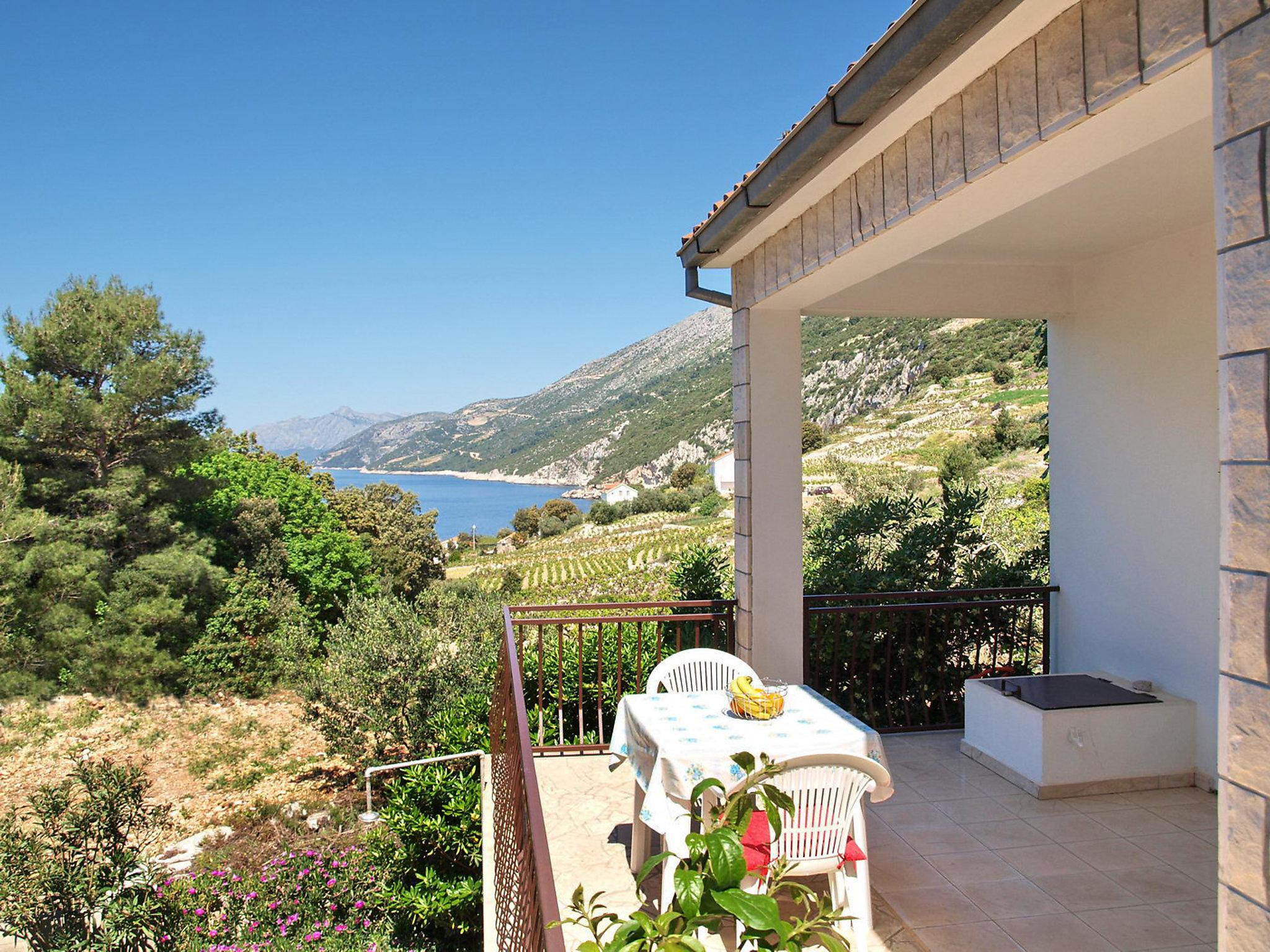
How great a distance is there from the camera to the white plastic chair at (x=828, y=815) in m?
2.36

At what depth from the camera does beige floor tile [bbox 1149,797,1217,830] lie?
3445 millimetres

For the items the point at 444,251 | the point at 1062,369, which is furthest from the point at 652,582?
the point at 444,251

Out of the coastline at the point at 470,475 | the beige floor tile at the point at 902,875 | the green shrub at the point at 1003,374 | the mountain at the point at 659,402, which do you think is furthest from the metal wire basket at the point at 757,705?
the coastline at the point at 470,475

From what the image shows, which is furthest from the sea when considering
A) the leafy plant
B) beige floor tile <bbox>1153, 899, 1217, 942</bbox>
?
the leafy plant

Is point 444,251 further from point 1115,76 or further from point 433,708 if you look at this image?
point 1115,76

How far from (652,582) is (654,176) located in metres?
22.4

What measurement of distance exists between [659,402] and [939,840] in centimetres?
8083

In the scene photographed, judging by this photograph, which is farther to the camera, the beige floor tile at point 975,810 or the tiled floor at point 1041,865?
the beige floor tile at point 975,810

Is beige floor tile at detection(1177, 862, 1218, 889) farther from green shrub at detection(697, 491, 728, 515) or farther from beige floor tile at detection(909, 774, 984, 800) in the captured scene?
green shrub at detection(697, 491, 728, 515)

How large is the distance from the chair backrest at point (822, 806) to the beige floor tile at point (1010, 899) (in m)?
0.84

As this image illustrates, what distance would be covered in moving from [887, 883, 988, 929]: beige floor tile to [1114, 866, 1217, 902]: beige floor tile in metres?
0.64

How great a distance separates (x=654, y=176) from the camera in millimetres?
39219

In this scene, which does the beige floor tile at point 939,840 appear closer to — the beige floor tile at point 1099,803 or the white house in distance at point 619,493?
the beige floor tile at point 1099,803

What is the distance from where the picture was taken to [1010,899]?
9.46ft
